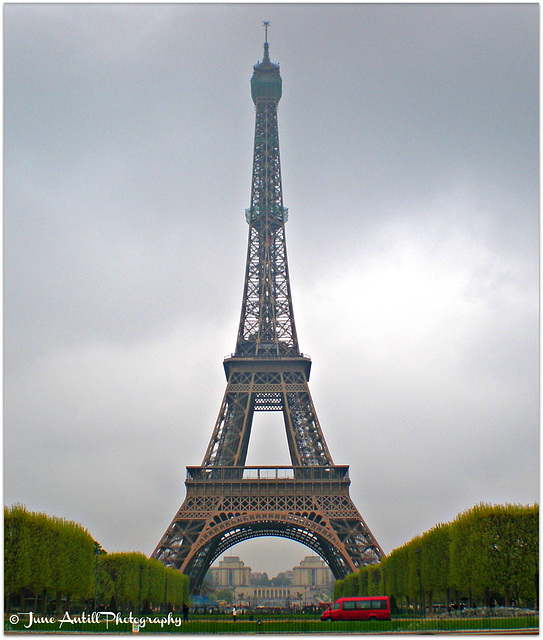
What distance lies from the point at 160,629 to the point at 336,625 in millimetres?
9648

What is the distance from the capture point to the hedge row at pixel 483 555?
138 feet

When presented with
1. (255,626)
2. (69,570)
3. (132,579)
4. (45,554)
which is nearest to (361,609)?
(255,626)

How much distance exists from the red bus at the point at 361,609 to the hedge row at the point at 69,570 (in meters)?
16.2

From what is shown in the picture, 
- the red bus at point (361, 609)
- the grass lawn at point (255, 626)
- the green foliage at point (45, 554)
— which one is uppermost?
the green foliage at point (45, 554)

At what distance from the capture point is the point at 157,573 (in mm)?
57469

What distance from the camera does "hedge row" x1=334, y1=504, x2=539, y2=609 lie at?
42.1 metres

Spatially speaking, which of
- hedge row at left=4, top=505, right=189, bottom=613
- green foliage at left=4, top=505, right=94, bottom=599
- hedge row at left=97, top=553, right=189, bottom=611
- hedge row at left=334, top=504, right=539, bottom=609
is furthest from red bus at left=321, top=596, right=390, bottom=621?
green foliage at left=4, top=505, right=94, bottom=599

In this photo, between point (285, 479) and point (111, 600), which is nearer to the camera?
point (111, 600)

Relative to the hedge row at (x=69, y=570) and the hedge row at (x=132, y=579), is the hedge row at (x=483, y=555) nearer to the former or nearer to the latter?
the hedge row at (x=132, y=579)

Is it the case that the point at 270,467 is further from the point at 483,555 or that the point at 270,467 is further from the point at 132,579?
the point at 483,555

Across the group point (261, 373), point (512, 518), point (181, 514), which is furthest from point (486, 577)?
point (261, 373)

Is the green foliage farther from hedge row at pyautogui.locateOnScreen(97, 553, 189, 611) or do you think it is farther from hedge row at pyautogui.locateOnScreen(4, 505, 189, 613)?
hedge row at pyautogui.locateOnScreen(97, 553, 189, 611)

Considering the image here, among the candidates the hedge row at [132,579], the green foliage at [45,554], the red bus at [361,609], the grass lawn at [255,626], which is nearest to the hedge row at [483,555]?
the red bus at [361,609]

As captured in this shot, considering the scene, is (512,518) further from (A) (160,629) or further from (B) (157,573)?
(B) (157,573)
